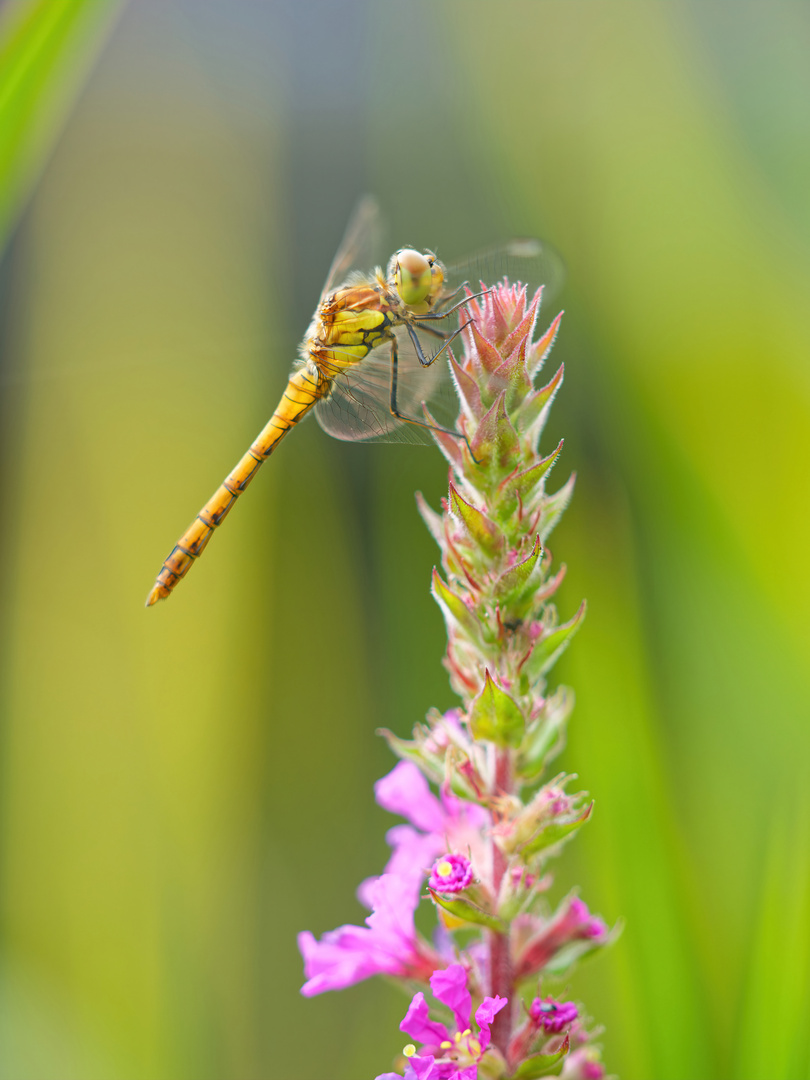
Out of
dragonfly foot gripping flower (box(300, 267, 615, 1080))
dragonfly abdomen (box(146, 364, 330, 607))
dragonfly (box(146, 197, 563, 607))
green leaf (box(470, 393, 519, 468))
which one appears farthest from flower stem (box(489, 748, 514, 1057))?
dragonfly abdomen (box(146, 364, 330, 607))

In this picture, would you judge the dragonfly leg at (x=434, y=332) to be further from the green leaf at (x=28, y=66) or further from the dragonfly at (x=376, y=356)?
the green leaf at (x=28, y=66)

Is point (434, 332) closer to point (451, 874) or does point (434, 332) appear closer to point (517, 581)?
point (517, 581)

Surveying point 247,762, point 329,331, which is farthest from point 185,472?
point 329,331

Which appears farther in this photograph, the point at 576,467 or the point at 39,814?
the point at 576,467

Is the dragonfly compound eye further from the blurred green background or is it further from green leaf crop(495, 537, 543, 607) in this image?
green leaf crop(495, 537, 543, 607)

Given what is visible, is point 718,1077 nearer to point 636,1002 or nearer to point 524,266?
point 636,1002

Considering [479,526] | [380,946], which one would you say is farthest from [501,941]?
[479,526]

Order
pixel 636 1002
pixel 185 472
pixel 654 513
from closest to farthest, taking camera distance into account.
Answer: pixel 636 1002
pixel 654 513
pixel 185 472
